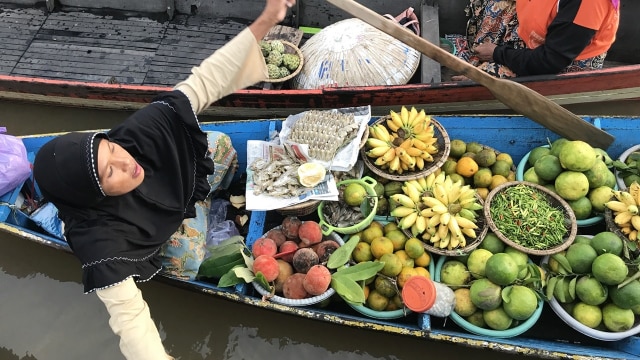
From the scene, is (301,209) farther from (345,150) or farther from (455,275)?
(455,275)

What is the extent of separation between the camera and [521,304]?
8.61ft

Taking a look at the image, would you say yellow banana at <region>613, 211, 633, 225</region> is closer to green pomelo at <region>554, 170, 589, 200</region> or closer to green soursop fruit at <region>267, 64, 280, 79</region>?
green pomelo at <region>554, 170, 589, 200</region>

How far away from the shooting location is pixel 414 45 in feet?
10.6

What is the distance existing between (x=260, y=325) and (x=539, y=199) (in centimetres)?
229

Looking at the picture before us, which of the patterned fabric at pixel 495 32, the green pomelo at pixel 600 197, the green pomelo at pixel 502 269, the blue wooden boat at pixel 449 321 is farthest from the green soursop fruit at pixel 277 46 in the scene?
the green pomelo at pixel 600 197

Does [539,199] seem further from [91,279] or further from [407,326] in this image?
[91,279]

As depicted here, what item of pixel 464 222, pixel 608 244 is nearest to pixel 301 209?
pixel 464 222

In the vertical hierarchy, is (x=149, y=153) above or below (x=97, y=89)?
above

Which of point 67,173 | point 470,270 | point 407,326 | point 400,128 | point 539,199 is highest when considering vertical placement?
point 67,173

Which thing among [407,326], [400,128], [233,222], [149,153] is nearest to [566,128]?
[400,128]

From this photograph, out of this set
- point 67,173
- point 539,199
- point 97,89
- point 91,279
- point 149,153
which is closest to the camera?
point 67,173

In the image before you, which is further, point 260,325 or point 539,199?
point 260,325

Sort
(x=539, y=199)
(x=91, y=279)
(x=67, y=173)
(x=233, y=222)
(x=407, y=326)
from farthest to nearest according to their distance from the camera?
(x=233, y=222) < (x=539, y=199) < (x=407, y=326) < (x=91, y=279) < (x=67, y=173)

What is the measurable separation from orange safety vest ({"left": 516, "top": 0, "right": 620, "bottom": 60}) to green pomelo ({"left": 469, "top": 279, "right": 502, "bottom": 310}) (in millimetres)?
1867
